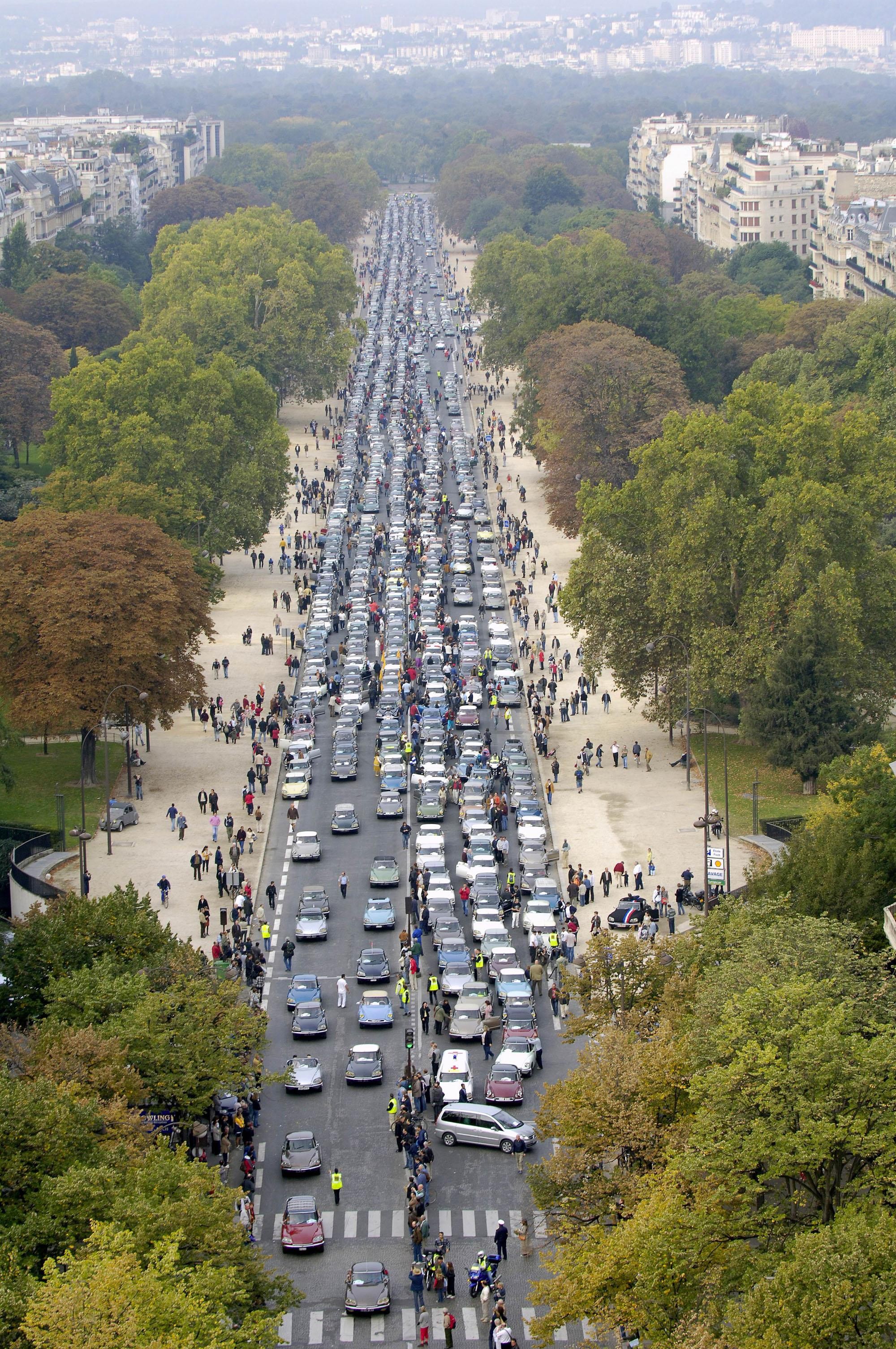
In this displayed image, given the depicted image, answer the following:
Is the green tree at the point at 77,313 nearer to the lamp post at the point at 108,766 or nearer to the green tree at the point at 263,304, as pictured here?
the green tree at the point at 263,304

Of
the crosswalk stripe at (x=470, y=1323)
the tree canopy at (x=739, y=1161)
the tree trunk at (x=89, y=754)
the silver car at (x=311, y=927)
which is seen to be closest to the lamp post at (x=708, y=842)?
the silver car at (x=311, y=927)

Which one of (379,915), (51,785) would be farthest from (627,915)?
(51,785)

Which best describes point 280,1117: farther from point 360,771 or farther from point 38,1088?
point 360,771

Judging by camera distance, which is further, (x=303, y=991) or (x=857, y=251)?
(x=857, y=251)

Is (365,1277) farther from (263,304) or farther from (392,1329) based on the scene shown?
(263,304)

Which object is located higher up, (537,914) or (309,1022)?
(309,1022)

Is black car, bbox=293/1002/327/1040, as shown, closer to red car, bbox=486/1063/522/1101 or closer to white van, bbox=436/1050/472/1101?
white van, bbox=436/1050/472/1101

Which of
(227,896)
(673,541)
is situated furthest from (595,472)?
(227,896)
